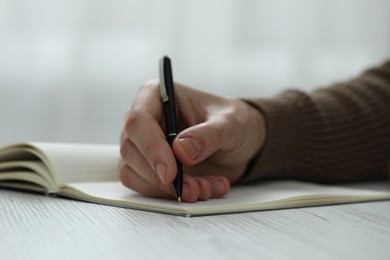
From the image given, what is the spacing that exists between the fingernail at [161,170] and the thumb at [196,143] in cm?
2

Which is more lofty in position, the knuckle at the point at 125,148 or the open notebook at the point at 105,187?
the knuckle at the point at 125,148

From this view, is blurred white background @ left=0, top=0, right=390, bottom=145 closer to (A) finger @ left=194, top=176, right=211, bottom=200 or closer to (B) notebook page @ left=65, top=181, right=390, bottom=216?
(B) notebook page @ left=65, top=181, right=390, bottom=216

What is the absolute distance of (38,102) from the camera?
131 cm

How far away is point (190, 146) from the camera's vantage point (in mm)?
623

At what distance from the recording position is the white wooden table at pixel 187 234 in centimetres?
41

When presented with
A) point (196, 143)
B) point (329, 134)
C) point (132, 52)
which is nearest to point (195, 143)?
point (196, 143)

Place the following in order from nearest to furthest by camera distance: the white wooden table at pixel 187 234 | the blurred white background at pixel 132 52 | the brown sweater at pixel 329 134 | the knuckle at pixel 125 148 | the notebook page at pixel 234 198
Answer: the white wooden table at pixel 187 234 < the notebook page at pixel 234 198 < the knuckle at pixel 125 148 < the brown sweater at pixel 329 134 < the blurred white background at pixel 132 52

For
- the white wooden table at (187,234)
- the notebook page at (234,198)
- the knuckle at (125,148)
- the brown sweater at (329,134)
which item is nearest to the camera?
the white wooden table at (187,234)

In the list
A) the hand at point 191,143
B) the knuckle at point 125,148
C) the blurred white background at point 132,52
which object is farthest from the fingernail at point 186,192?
the blurred white background at point 132,52

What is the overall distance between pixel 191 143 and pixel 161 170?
0.05m

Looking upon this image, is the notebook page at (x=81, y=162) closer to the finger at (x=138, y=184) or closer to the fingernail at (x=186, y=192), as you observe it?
the finger at (x=138, y=184)

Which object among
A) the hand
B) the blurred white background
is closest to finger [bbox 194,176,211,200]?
the hand

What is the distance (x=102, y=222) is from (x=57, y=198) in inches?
6.9

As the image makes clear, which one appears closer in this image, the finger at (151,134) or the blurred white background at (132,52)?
the finger at (151,134)
